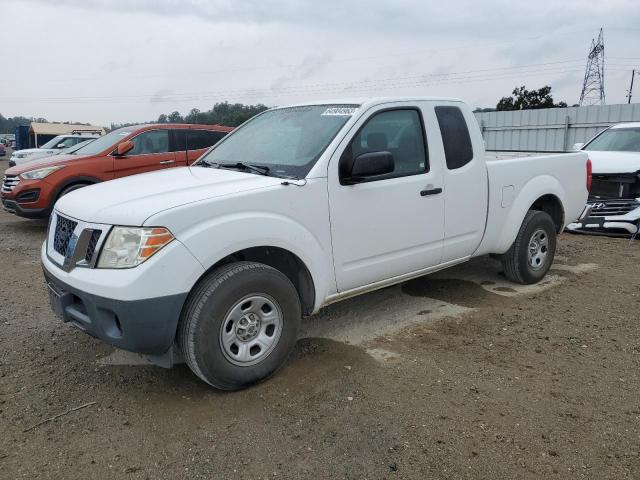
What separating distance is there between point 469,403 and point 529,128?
17.2 m

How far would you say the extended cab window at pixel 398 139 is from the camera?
13.1 ft

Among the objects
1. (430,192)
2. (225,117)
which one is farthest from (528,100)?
(430,192)

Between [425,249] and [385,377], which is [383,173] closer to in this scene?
[425,249]

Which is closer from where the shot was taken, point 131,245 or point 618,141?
point 131,245

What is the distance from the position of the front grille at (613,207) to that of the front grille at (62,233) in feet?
23.6

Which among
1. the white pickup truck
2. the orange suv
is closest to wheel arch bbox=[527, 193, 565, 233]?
the white pickup truck

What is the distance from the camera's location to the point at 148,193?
132 inches

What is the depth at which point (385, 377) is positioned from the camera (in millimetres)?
3543

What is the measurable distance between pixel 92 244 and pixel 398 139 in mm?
2380

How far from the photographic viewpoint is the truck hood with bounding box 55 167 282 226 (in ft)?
10.0

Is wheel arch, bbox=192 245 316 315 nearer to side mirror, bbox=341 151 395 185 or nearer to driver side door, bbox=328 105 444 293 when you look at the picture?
driver side door, bbox=328 105 444 293

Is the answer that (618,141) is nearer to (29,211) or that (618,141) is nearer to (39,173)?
(39,173)

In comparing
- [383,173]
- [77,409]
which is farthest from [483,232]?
[77,409]

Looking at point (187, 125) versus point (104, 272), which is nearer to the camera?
point (104, 272)
